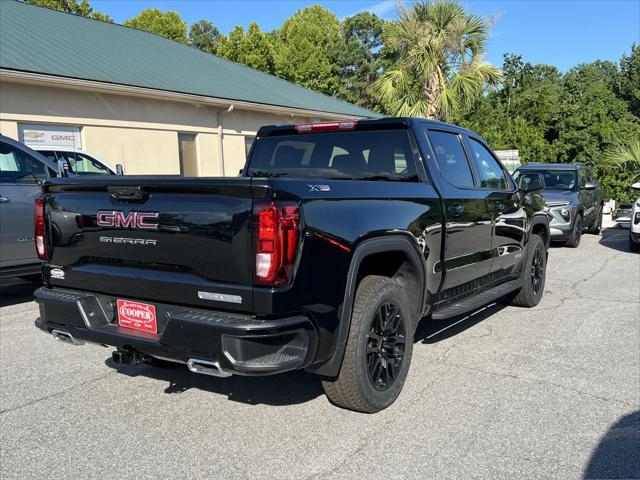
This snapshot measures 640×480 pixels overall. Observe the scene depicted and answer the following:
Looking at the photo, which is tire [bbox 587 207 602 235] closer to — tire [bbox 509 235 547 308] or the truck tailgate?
tire [bbox 509 235 547 308]

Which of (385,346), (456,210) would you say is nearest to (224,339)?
(385,346)

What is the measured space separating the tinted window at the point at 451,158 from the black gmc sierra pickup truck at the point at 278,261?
3 cm

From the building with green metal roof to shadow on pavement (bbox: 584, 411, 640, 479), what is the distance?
454 inches

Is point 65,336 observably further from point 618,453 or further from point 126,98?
point 126,98

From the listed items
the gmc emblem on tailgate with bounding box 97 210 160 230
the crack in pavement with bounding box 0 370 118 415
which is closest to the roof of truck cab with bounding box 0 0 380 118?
the crack in pavement with bounding box 0 370 118 415

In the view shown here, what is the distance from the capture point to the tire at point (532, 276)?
6.48 m

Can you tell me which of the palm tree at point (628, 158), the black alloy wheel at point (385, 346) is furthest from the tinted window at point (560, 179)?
the black alloy wheel at point (385, 346)

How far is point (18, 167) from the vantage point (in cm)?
700

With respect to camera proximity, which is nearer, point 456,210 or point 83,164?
point 456,210

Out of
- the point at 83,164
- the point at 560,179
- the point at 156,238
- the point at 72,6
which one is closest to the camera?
the point at 156,238

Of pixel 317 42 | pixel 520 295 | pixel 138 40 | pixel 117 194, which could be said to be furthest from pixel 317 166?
pixel 317 42

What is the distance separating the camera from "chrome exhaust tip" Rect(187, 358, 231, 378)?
306 cm

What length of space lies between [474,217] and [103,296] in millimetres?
3073

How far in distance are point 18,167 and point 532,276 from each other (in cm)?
622
